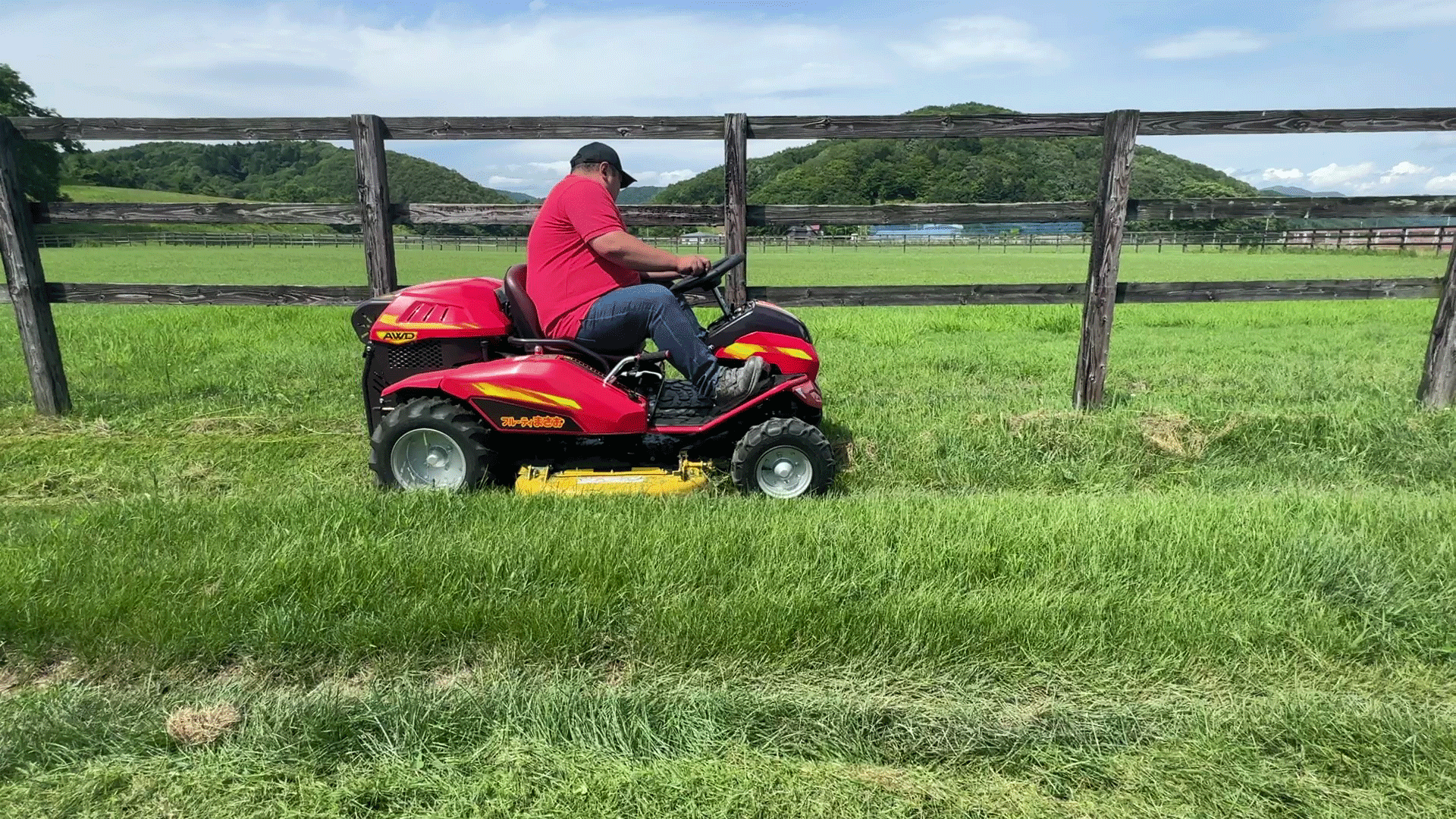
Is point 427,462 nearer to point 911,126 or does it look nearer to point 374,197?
point 374,197

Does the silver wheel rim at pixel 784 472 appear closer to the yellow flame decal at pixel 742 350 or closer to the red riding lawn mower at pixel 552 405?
the red riding lawn mower at pixel 552 405

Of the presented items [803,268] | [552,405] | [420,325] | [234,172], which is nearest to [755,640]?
[552,405]

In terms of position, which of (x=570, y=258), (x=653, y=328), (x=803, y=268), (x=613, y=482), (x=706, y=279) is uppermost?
(x=570, y=258)

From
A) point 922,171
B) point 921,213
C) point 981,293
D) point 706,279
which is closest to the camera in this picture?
point 706,279

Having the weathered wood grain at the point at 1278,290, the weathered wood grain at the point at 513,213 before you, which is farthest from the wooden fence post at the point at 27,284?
the weathered wood grain at the point at 1278,290

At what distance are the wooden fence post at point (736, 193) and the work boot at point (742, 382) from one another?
4.39ft

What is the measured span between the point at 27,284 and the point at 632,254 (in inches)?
195

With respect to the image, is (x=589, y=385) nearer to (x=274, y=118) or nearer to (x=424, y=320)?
(x=424, y=320)

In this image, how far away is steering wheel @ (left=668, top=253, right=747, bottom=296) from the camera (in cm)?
429

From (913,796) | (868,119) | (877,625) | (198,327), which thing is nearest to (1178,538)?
(877,625)

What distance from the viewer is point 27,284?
232 inches

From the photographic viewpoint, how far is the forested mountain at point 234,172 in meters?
61.2

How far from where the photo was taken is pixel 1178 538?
11.1ft

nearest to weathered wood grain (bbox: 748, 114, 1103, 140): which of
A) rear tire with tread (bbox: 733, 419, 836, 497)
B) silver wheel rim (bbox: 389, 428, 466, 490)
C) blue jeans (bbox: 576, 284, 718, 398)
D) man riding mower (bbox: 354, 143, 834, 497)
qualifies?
man riding mower (bbox: 354, 143, 834, 497)
